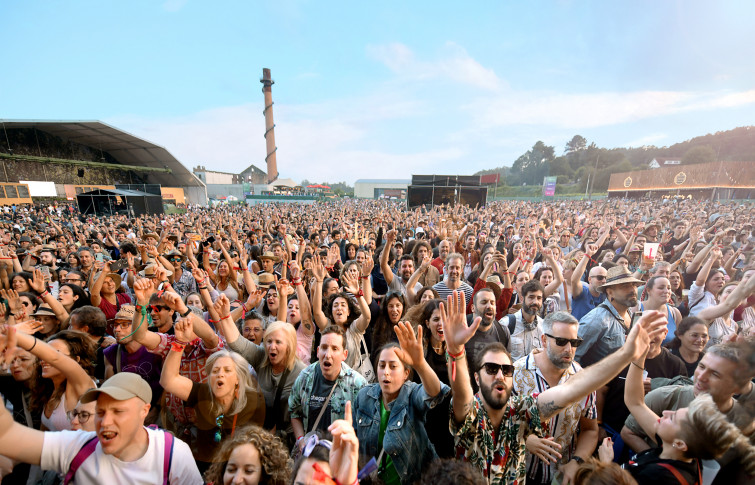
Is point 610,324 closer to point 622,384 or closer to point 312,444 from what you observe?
point 622,384

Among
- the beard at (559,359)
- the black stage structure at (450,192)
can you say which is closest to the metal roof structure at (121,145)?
the black stage structure at (450,192)

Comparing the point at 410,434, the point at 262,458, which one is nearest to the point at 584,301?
the point at 410,434

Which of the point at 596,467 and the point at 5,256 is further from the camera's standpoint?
the point at 5,256

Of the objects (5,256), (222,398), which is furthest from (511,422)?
(5,256)

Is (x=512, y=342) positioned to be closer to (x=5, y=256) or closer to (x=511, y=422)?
(x=511, y=422)

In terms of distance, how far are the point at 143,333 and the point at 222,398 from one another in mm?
983

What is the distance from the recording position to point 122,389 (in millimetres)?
1666

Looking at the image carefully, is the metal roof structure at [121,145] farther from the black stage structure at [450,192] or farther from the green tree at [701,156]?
the green tree at [701,156]

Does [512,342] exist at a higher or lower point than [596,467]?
lower

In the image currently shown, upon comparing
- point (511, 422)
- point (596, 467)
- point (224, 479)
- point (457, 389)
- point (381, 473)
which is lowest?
point (381, 473)

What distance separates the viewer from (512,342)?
135 inches

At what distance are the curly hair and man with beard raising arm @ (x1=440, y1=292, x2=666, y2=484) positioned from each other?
104 cm

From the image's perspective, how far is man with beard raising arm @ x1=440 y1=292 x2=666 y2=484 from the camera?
1.71m

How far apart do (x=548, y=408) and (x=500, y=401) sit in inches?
11.4
